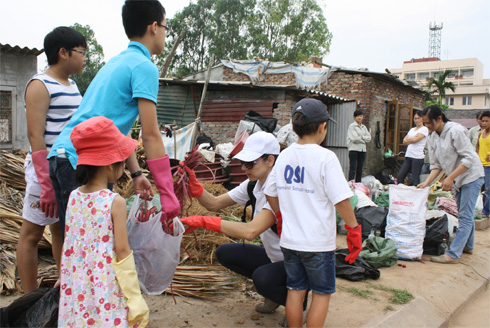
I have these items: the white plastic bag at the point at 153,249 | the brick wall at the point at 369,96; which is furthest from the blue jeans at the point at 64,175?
the brick wall at the point at 369,96

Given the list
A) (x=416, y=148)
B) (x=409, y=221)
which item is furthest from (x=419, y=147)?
(x=409, y=221)

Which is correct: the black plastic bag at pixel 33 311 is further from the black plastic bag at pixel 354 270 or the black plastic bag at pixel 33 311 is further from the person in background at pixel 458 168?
the person in background at pixel 458 168

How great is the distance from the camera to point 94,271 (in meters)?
1.90

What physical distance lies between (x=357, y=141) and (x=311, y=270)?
7.64m

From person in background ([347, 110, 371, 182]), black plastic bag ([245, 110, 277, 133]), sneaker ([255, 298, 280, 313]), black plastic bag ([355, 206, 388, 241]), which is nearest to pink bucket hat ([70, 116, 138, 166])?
sneaker ([255, 298, 280, 313])

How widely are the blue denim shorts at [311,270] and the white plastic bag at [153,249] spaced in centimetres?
72

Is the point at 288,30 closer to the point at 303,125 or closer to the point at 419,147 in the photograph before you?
the point at 419,147

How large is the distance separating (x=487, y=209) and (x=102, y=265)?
763 cm

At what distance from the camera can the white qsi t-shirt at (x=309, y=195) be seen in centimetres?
240

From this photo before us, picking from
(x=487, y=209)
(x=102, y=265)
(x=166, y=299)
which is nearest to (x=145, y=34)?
(x=102, y=265)

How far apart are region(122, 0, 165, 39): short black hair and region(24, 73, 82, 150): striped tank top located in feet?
2.00

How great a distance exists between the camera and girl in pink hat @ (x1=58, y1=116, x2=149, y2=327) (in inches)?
74.5

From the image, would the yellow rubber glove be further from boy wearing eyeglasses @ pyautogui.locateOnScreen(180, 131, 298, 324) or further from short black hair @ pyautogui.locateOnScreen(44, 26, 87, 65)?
short black hair @ pyautogui.locateOnScreen(44, 26, 87, 65)

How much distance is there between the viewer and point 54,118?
2.52 meters
